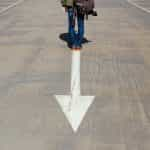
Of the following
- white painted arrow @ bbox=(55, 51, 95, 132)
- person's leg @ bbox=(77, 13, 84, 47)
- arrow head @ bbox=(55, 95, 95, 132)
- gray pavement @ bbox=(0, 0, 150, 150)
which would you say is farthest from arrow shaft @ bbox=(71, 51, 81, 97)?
person's leg @ bbox=(77, 13, 84, 47)

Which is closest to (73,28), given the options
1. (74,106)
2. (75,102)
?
(75,102)

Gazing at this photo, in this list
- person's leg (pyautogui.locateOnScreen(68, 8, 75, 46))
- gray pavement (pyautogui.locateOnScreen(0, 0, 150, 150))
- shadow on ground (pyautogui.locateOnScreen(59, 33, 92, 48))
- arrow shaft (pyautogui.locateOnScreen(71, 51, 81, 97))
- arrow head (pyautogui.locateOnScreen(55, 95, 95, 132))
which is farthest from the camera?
shadow on ground (pyautogui.locateOnScreen(59, 33, 92, 48))

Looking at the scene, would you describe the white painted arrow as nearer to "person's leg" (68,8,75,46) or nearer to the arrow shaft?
the arrow shaft

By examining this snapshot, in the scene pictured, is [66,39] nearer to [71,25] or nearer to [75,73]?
[71,25]

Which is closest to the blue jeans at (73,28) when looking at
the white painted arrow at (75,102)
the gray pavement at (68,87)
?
the gray pavement at (68,87)

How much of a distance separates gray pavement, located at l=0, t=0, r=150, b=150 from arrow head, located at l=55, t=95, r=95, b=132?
0.09 metres

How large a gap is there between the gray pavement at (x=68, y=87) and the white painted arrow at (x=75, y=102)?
0.10 metres

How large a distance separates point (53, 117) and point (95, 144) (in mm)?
1167

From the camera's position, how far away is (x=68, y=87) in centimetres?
805

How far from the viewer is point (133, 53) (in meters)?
11.1

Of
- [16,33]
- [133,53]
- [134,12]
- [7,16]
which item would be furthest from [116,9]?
[133,53]

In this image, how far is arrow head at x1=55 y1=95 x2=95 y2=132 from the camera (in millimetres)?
6406

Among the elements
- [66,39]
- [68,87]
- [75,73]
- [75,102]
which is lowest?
[66,39]

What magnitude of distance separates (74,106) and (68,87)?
1.15m
